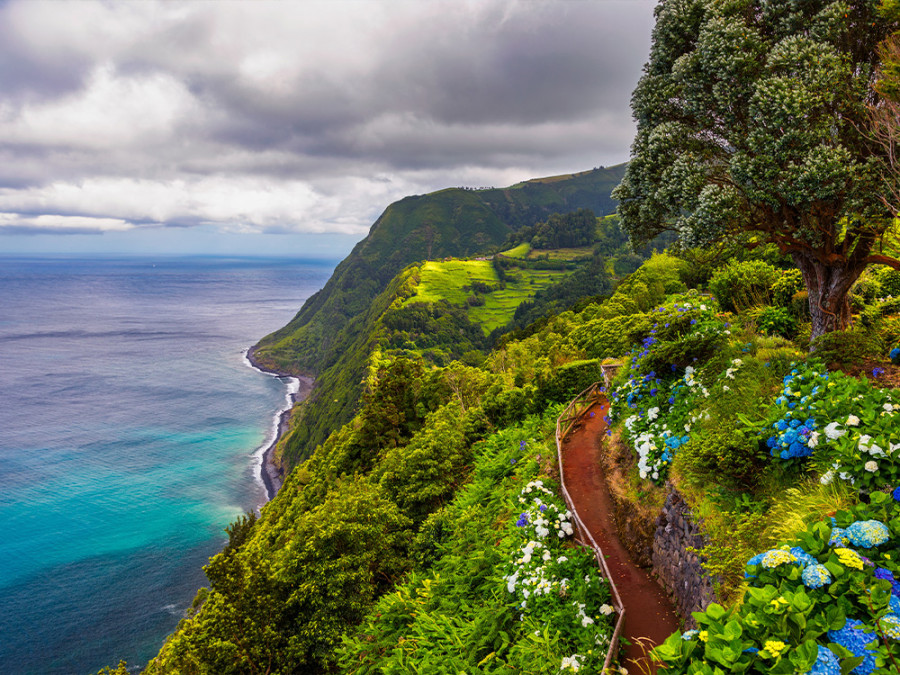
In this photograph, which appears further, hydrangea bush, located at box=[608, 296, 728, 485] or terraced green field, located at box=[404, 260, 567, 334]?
terraced green field, located at box=[404, 260, 567, 334]

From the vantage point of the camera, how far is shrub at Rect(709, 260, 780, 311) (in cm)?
1391

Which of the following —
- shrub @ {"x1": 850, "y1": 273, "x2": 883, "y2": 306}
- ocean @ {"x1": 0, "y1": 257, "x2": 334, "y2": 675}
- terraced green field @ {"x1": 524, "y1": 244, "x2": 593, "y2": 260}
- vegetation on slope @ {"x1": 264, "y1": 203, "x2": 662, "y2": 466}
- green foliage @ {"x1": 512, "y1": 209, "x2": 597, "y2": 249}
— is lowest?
ocean @ {"x1": 0, "y1": 257, "x2": 334, "y2": 675}

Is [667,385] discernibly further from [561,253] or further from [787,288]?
[561,253]

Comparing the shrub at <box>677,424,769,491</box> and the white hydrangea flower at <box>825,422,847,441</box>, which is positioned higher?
the white hydrangea flower at <box>825,422,847,441</box>

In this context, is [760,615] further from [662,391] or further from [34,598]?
[34,598]

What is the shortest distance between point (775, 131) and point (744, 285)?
6.63m

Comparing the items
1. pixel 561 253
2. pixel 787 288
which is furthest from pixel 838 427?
pixel 561 253

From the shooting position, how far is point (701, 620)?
4355 mm

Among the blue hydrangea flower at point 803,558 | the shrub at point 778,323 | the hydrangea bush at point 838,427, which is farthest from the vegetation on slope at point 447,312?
the blue hydrangea flower at point 803,558

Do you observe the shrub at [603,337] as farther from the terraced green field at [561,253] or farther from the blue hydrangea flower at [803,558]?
the terraced green field at [561,253]

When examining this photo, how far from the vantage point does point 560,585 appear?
325 inches

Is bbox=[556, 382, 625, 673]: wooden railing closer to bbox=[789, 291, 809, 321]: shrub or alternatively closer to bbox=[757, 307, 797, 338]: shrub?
bbox=[757, 307, 797, 338]: shrub

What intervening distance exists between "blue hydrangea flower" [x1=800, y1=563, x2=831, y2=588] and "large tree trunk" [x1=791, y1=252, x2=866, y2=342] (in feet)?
23.1

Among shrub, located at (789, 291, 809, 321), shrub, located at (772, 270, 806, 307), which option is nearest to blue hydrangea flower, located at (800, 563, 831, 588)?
shrub, located at (789, 291, 809, 321)
